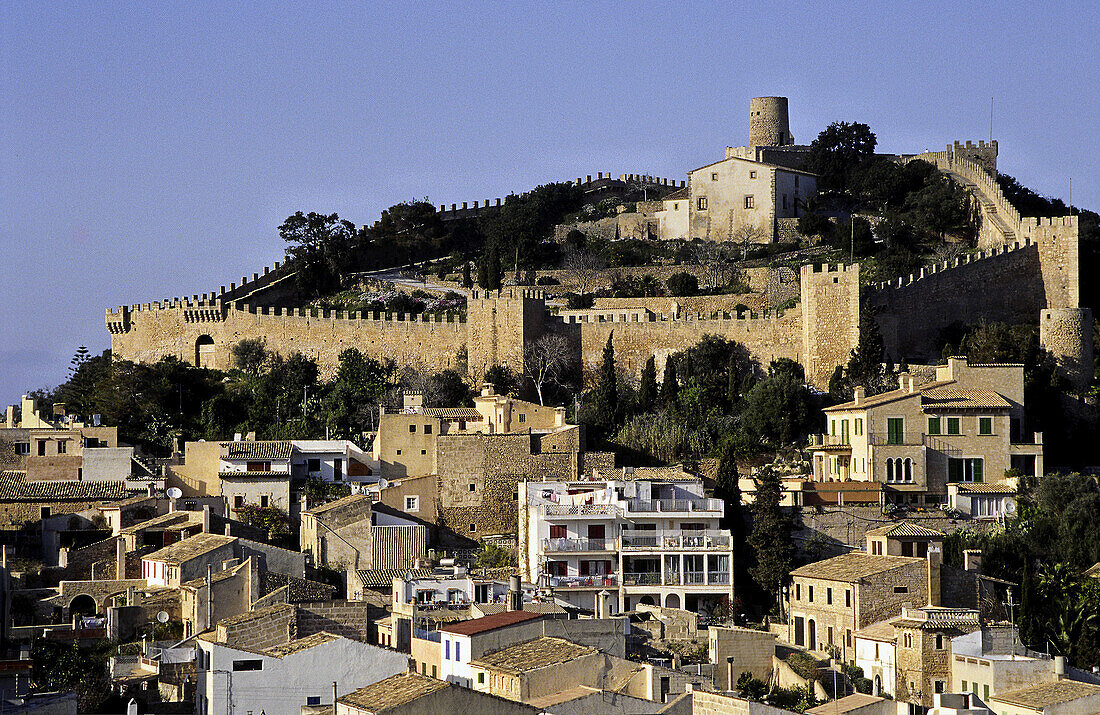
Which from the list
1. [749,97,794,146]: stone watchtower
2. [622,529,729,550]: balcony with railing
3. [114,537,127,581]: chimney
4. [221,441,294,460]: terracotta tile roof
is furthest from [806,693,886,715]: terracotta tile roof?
[749,97,794,146]: stone watchtower

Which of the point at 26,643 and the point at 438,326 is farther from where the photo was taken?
the point at 438,326

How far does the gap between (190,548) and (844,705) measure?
46.6 feet

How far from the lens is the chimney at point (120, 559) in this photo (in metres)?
37.0

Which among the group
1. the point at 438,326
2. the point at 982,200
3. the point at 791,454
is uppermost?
the point at 982,200

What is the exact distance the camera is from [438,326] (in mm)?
52219

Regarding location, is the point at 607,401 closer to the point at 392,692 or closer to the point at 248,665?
the point at 248,665

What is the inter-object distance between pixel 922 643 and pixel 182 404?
26.0 meters

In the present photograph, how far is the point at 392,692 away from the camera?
22.3 meters

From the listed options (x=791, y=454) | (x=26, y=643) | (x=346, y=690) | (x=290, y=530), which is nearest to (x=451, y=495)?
(x=290, y=530)

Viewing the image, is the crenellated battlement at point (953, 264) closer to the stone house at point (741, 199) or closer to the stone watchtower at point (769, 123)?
the stone house at point (741, 199)

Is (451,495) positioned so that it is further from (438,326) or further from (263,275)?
(263,275)

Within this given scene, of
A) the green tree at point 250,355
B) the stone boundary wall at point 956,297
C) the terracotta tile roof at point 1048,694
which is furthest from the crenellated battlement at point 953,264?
the terracotta tile roof at point 1048,694

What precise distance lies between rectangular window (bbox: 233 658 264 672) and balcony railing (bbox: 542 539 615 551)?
38.2 ft

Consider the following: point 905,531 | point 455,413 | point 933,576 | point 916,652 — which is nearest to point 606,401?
point 455,413
